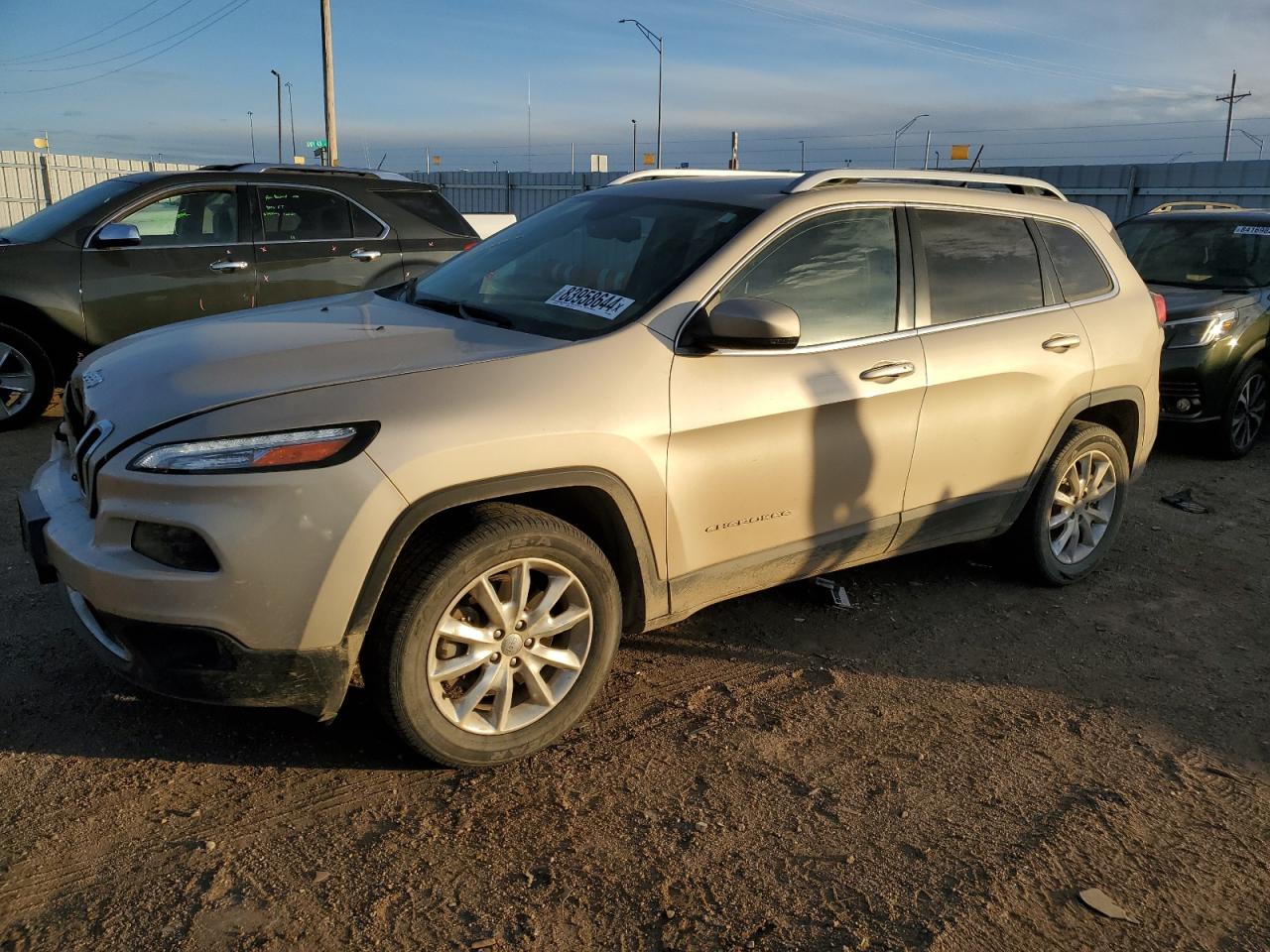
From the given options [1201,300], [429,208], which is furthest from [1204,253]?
[429,208]

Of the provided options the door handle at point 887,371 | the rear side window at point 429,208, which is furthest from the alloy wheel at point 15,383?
the door handle at point 887,371

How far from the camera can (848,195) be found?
405 centimetres

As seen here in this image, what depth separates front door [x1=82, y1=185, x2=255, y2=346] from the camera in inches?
285

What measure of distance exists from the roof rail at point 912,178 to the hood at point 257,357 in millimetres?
1333

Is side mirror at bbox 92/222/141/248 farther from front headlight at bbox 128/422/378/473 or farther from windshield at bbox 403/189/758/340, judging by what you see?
front headlight at bbox 128/422/378/473

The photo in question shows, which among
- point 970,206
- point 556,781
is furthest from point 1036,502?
point 556,781

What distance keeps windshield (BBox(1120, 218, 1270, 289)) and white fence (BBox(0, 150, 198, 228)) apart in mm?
19903

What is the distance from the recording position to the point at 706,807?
10.3 feet

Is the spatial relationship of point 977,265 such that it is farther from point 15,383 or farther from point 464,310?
point 15,383

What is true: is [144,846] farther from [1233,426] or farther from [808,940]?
[1233,426]

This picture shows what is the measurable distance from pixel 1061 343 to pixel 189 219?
6043 mm

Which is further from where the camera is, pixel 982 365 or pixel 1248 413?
pixel 1248 413

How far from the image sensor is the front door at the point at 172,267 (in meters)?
7.24

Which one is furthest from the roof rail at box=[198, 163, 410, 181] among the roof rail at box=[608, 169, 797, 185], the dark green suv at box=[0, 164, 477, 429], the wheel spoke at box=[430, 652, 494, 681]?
the wheel spoke at box=[430, 652, 494, 681]
